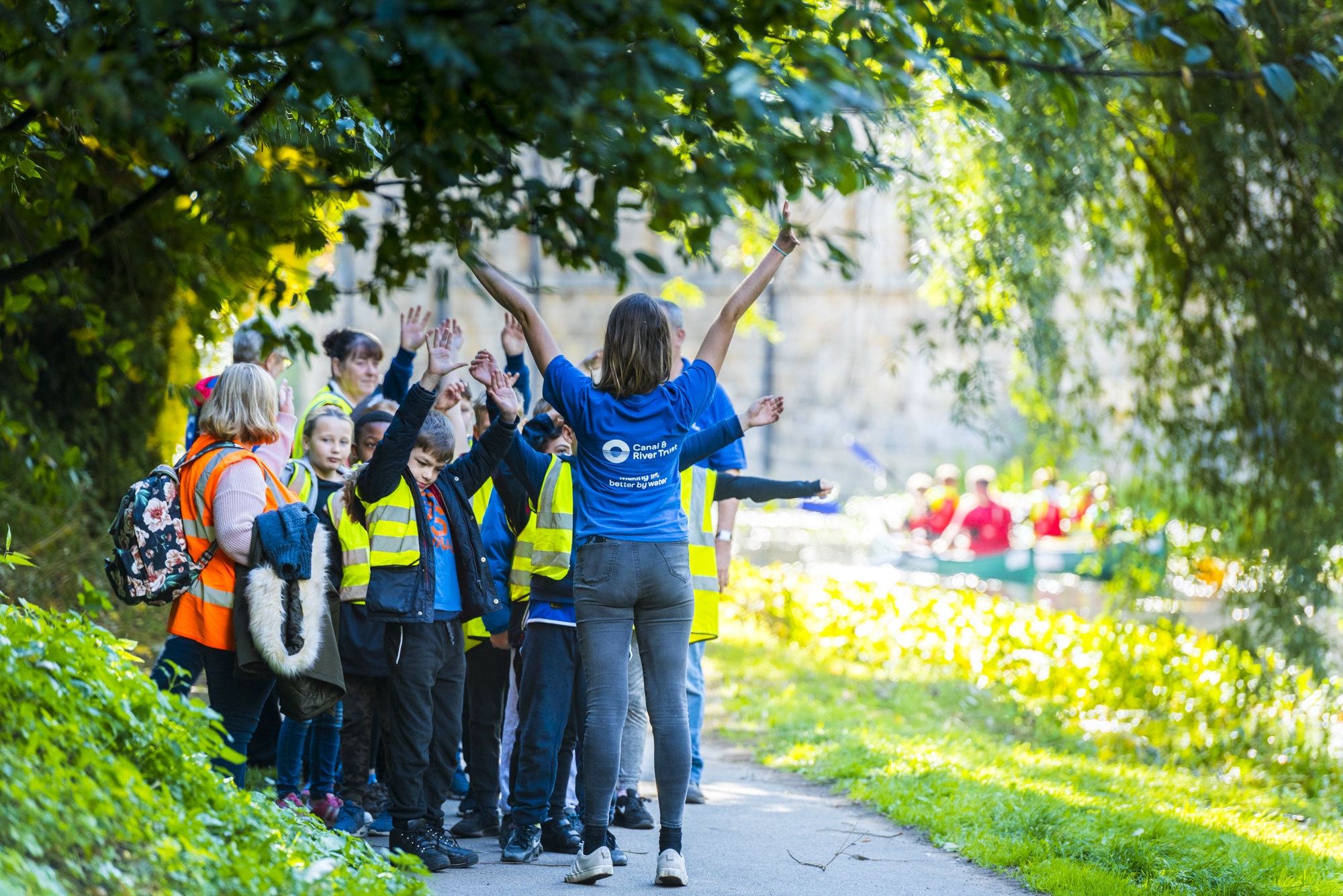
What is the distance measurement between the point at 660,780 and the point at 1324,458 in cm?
569

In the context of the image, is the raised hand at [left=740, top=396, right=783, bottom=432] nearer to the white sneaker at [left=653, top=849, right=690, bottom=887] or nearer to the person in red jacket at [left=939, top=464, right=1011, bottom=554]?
the white sneaker at [left=653, top=849, right=690, bottom=887]

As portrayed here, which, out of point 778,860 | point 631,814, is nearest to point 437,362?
point 631,814

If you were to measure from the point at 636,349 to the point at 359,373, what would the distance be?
7.13 feet

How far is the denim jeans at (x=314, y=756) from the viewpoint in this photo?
4965 millimetres

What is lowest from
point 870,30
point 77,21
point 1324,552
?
point 1324,552

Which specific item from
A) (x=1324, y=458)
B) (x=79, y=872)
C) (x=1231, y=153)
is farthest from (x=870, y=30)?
(x=1324, y=458)

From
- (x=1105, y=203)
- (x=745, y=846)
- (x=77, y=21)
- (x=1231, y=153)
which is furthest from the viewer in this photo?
(x=1105, y=203)

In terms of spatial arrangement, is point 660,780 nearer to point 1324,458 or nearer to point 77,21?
point 77,21

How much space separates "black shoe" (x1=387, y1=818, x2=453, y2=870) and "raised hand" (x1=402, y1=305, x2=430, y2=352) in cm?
181

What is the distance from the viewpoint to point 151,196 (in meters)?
3.64

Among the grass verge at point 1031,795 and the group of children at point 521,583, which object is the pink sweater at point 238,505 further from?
the grass verge at point 1031,795

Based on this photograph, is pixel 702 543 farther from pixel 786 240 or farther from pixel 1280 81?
pixel 1280 81

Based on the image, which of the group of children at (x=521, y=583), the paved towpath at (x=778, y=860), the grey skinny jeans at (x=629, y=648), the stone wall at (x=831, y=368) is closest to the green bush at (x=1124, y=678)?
the paved towpath at (x=778, y=860)

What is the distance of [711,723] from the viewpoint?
8.45 m
